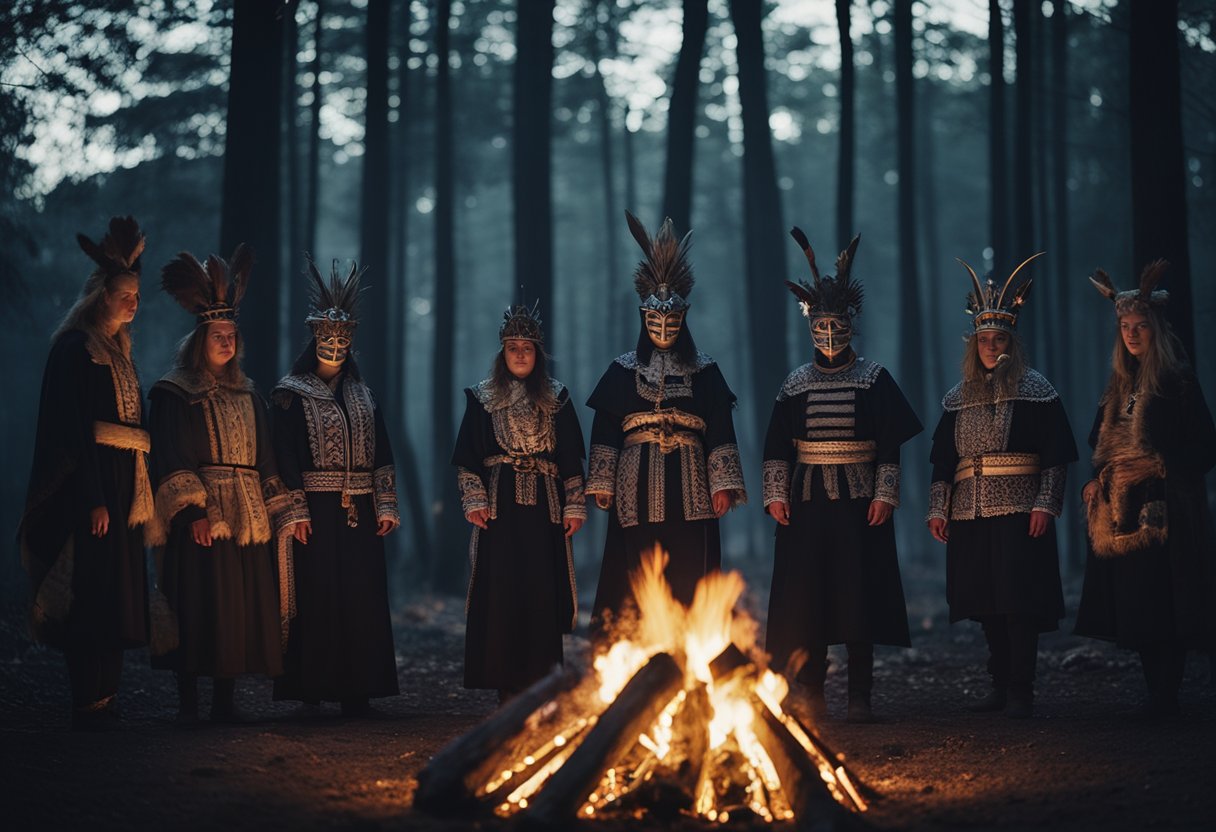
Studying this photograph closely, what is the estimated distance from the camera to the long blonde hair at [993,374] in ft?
28.6

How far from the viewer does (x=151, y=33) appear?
13789 mm

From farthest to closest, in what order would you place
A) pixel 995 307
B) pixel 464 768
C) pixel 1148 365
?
pixel 995 307 < pixel 1148 365 < pixel 464 768

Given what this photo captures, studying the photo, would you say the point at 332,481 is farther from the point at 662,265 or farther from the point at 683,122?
the point at 683,122

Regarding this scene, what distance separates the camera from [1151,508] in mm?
8117

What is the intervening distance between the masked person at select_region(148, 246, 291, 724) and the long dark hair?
Result: 1.56m

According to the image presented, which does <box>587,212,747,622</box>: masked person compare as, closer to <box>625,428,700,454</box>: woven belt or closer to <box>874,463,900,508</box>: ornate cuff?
<box>625,428,700,454</box>: woven belt

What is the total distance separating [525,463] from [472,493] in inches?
16.1

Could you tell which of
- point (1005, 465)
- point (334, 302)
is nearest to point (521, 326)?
point (334, 302)

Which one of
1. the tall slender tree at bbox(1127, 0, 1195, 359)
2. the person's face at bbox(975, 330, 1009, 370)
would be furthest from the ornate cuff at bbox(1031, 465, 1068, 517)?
the tall slender tree at bbox(1127, 0, 1195, 359)

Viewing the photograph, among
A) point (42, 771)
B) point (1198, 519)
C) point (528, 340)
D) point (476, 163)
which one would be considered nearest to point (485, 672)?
point (528, 340)

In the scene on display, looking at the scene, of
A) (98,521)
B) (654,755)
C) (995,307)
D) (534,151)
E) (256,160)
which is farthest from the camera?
(534,151)

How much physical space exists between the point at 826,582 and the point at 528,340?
258 cm

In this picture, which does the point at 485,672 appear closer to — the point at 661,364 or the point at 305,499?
the point at 305,499

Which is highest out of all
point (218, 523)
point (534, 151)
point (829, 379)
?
point (534, 151)
